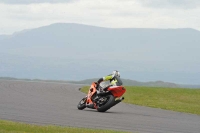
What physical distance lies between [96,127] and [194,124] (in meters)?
5.03

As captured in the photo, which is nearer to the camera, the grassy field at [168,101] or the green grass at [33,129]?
the green grass at [33,129]

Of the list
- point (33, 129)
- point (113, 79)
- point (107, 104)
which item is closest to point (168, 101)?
point (113, 79)

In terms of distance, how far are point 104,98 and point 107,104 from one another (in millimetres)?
411

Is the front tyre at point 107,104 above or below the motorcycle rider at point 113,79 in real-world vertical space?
below

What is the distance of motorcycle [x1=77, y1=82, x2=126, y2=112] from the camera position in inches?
978

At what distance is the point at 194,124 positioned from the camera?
22109 millimetres

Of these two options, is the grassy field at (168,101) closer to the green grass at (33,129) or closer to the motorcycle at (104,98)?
the motorcycle at (104,98)

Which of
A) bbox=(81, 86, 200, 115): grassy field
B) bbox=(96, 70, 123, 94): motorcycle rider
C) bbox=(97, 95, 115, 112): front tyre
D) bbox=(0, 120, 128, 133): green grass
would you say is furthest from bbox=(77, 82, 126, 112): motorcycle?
bbox=(0, 120, 128, 133): green grass

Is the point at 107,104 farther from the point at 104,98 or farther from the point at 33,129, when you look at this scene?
the point at 33,129

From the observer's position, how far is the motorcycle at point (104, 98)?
2484 cm

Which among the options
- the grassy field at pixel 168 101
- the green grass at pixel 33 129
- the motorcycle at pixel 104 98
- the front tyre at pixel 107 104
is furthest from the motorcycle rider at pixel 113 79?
the green grass at pixel 33 129

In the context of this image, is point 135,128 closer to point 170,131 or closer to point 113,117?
point 170,131

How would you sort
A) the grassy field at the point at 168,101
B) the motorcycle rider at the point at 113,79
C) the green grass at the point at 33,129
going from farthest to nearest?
the grassy field at the point at 168,101, the motorcycle rider at the point at 113,79, the green grass at the point at 33,129

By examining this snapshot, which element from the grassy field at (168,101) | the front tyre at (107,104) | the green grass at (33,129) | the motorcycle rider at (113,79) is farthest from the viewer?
the grassy field at (168,101)
